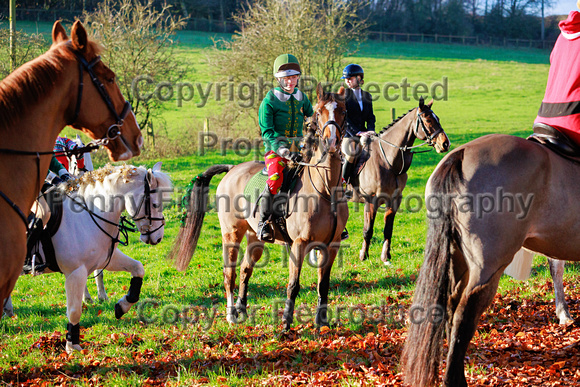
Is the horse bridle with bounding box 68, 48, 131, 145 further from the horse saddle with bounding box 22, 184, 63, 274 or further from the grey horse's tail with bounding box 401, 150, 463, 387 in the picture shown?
the grey horse's tail with bounding box 401, 150, 463, 387

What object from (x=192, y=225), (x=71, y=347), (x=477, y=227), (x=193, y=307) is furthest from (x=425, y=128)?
(x=71, y=347)

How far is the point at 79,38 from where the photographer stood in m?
3.54

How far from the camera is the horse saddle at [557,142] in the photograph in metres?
4.17

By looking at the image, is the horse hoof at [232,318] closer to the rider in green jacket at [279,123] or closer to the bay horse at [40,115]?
the rider in green jacket at [279,123]

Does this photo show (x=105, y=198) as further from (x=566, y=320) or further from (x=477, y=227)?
(x=566, y=320)

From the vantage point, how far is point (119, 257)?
20.0 feet

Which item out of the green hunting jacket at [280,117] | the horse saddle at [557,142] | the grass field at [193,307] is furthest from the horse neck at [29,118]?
the horse saddle at [557,142]

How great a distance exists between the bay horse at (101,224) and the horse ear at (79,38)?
2.67 meters

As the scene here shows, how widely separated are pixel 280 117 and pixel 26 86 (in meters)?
3.17

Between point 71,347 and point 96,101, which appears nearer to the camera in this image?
point 96,101

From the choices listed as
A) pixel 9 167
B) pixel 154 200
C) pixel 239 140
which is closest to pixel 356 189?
pixel 154 200

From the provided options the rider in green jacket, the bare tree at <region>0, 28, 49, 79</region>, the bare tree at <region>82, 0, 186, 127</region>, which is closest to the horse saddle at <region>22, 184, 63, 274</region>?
the rider in green jacket

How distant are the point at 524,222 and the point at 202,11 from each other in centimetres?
4787

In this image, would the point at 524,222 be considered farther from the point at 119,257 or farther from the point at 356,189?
the point at 356,189
